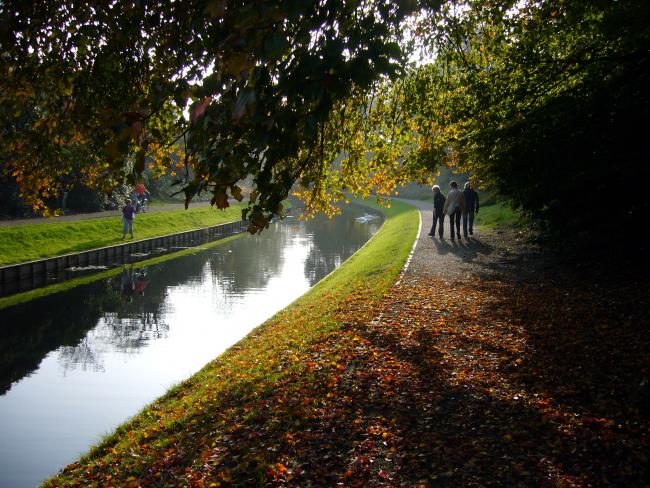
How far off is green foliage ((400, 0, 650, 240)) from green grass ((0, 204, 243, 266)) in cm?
822

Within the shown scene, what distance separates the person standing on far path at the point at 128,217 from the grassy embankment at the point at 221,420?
1774 centimetres

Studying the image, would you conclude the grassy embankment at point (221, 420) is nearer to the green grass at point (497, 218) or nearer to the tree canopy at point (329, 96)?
the tree canopy at point (329, 96)

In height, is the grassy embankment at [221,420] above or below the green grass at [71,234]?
below

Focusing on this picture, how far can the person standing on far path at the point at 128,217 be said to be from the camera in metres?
26.8

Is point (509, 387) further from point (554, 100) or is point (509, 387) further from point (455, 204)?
point (455, 204)

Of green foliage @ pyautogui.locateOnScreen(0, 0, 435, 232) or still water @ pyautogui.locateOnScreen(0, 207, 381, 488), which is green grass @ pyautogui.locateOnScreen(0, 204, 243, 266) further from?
green foliage @ pyautogui.locateOnScreen(0, 0, 435, 232)

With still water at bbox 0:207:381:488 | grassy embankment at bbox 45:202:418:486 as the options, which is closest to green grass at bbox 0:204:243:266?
still water at bbox 0:207:381:488

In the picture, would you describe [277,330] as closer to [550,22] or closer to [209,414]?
[209,414]

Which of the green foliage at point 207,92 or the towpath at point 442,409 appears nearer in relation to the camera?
the green foliage at point 207,92

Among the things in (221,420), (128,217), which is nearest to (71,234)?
(128,217)

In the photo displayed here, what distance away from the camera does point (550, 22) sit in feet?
33.7

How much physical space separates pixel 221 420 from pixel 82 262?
18.5m

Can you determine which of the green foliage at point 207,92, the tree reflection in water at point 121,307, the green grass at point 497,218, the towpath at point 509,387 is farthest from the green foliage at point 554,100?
the green grass at point 497,218

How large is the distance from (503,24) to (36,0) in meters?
8.48
